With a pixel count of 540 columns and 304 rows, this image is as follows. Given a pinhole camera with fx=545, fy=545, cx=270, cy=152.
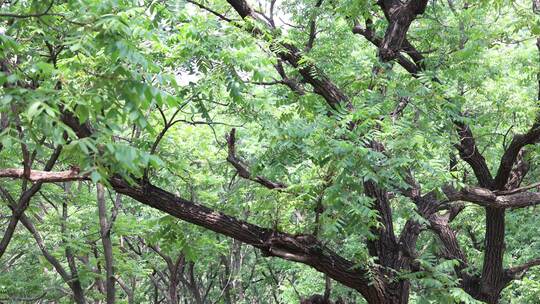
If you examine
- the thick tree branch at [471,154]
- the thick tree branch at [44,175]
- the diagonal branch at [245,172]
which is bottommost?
the thick tree branch at [44,175]

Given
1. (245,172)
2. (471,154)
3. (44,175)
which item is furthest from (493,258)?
(44,175)

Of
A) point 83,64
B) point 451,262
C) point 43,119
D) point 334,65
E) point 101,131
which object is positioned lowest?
point 43,119

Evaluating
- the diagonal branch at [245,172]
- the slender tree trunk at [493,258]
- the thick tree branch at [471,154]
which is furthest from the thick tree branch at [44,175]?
the slender tree trunk at [493,258]

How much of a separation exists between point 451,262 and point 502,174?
88.7 inches

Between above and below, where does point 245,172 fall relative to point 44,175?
above

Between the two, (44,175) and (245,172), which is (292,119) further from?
(44,175)

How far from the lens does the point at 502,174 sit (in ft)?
24.7

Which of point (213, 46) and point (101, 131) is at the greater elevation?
point (213, 46)

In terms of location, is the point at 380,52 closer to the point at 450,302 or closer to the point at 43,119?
the point at 450,302

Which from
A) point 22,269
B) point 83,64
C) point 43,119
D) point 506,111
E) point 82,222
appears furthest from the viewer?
point 22,269

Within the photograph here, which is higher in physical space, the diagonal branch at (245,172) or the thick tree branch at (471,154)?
the thick tree branch at (471,154)

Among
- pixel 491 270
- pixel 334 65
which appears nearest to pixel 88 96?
pixel 334 65

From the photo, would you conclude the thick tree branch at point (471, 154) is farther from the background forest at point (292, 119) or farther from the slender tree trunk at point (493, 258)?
the slender tree trunk at point (493, 258)

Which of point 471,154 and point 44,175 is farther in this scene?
point 471,154
